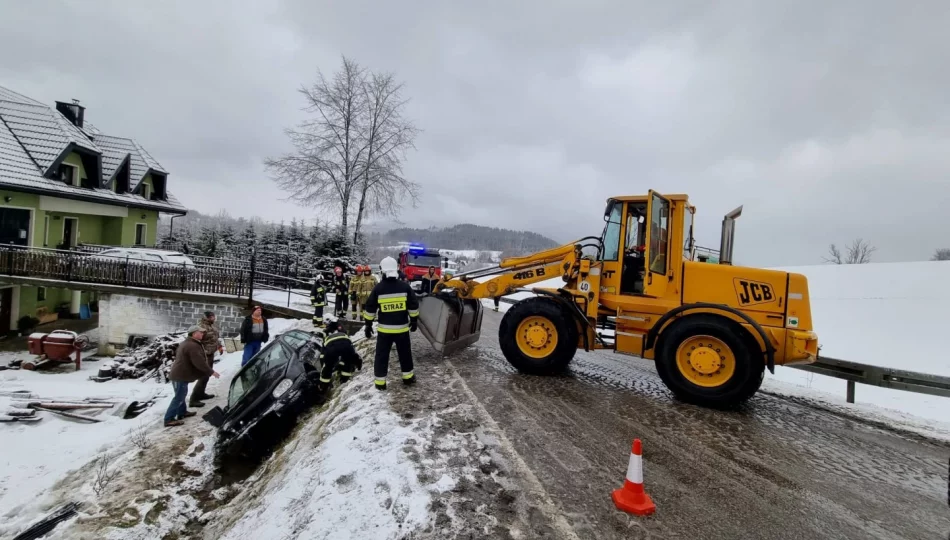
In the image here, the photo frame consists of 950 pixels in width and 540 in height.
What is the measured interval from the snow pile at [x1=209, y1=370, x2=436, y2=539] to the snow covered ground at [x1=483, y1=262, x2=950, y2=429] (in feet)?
21.7

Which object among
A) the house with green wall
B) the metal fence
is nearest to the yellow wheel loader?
the metal fence

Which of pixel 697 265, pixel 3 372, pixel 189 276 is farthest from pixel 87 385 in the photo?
pixel 697 265

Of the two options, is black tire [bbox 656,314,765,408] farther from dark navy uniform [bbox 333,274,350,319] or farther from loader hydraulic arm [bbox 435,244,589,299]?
dark navy uniform [bbox 333,274,350,319]

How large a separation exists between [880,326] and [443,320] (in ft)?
66.2

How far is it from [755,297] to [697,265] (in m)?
0.80

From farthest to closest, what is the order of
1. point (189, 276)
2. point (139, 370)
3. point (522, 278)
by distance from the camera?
point (189, 276) < point (139, 370) < point (522, 278)

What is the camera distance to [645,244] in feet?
20.4

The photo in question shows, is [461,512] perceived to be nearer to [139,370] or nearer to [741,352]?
[741,352]

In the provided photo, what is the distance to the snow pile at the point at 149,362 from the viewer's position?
38.7 ft

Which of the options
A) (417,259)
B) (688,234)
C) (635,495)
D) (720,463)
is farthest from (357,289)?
(635,495)

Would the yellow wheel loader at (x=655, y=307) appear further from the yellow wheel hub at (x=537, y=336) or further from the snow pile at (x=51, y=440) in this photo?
the snow pile at (x=51, y=440)

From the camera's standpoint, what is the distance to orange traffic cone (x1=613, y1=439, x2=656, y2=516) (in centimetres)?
326

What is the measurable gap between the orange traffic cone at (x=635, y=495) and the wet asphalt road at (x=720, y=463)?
63 mm

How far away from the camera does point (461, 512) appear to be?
10.4ft
